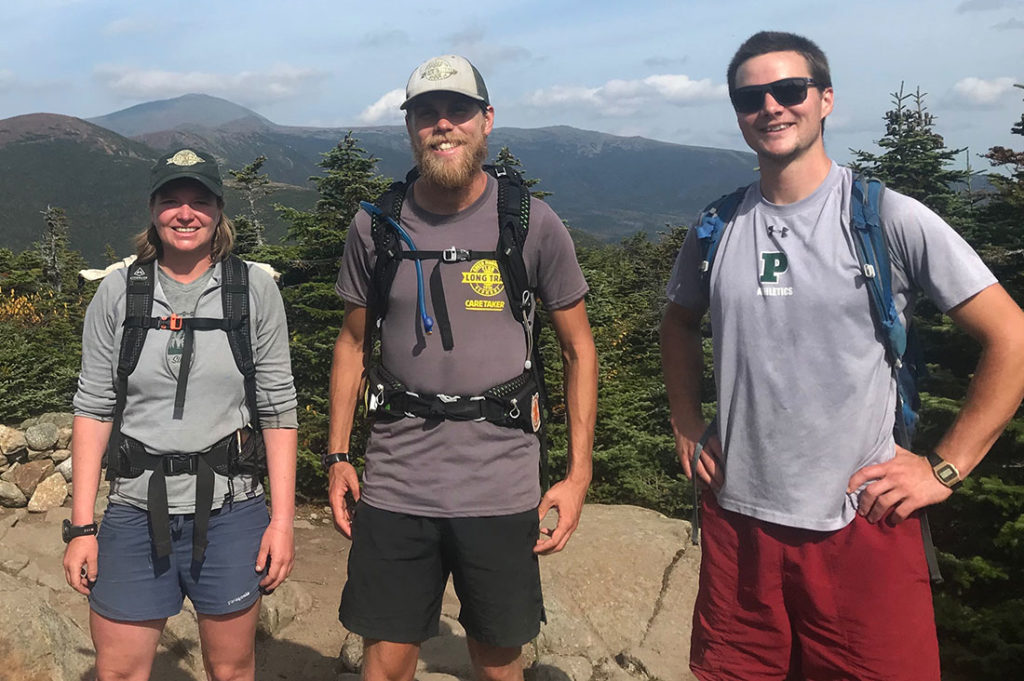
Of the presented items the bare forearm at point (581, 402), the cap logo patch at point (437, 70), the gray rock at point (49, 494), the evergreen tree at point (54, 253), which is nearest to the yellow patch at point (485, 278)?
the bare forearm at point (581, 402)

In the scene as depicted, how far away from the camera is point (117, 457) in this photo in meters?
2.57

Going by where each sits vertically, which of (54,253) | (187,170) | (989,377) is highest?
(187,170)

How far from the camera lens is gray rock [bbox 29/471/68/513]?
26.2 ft

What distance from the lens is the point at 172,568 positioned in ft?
8.63

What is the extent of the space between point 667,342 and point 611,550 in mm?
3493

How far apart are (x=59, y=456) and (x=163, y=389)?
6989 mm

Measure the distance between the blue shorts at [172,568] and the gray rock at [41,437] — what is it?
6707 millimetres

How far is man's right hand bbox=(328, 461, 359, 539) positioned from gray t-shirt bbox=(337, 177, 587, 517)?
13 centimetres

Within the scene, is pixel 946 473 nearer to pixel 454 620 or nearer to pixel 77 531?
pixel 77 531

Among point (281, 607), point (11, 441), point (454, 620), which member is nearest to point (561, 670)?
point (454, 620)

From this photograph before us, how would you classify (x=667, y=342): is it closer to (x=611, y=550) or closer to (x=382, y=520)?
(x=382, y=520)

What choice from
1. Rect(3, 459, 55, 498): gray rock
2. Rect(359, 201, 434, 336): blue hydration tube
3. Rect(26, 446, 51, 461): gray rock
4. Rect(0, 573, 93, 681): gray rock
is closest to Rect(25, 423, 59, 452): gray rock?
Rect(26, 446, 51, 461): gray rock

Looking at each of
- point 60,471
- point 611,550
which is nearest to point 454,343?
point 611,550

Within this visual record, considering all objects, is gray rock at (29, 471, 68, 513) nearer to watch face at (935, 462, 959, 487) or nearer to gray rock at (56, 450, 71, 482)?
gray rock at (56, 450, 71, 482)
